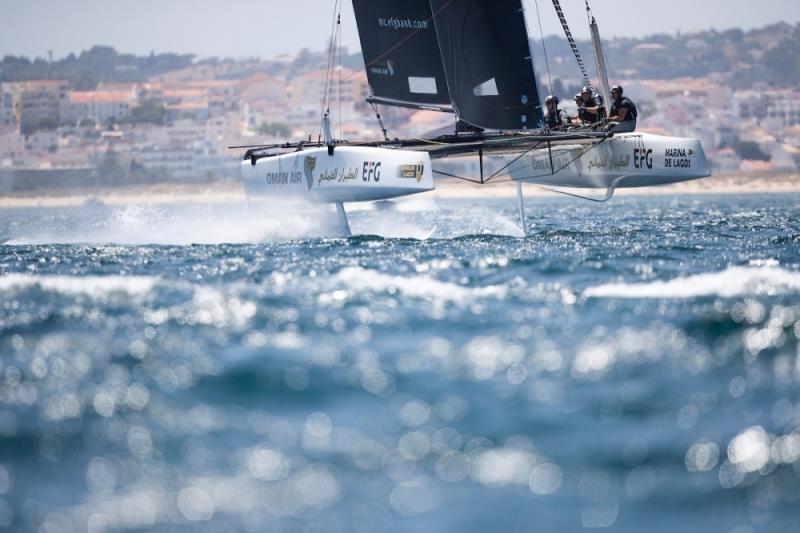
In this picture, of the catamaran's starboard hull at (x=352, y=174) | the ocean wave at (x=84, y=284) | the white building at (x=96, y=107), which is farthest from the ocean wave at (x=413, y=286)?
the white building at (x=96, y=107)

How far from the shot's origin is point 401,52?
1499 cm

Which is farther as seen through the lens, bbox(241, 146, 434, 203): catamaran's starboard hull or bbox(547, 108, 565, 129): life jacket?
bbox(547, 108, 565, 129): life jacket

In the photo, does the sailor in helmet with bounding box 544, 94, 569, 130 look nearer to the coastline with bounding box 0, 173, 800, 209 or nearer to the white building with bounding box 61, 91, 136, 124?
the coastline with bounding box 0, 173, 800, 209

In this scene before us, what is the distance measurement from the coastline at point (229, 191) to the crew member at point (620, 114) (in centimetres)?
6761

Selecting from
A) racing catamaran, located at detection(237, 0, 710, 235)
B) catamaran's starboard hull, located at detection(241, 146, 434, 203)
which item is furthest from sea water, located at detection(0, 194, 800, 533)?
racing catamaran, located at detection(237, 0, 710, 235)

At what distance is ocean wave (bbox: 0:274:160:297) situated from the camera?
831cm

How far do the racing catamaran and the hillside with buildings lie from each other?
66.1 meters

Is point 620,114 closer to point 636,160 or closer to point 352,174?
point 636,160

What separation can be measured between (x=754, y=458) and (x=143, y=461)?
2.13m

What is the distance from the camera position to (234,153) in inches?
4496

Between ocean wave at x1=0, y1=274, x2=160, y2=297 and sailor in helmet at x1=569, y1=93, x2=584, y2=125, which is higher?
sailor in helmet at x1=569, y1=93, x2=584, y2=125

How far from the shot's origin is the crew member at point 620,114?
14.5 metres

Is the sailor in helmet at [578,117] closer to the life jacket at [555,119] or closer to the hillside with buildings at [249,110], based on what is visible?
the life jacket at [555,119]

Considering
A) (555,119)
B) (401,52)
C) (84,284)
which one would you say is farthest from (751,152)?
(84,284)
